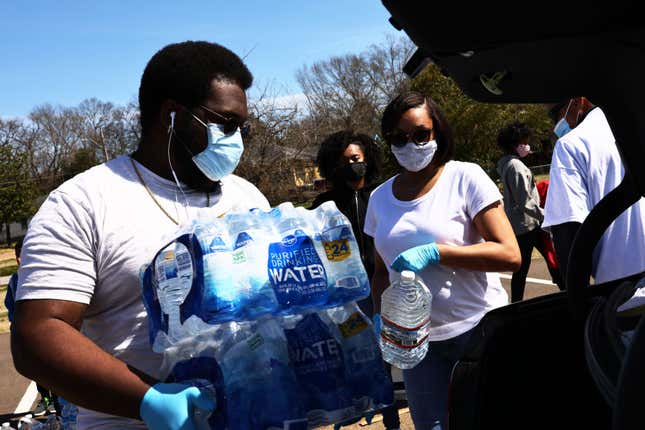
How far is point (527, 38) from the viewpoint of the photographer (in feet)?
3.17

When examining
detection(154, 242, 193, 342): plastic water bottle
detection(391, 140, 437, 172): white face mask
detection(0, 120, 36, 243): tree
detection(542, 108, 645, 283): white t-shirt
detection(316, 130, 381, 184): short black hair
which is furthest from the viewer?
detection(0, 120, 36, 243): tree

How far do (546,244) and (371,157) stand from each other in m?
2.70

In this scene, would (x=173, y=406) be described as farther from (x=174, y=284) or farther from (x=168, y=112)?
(x=168, y=112)

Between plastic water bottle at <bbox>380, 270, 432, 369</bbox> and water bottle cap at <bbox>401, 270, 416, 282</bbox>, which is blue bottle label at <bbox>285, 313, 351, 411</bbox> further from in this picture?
water bottle cap at <bbox>401, 270, 416, 282</bbox>

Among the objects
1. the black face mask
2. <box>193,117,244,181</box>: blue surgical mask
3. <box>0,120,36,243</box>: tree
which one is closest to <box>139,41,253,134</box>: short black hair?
<box>193,117,244,181</box>: blue surgical mask

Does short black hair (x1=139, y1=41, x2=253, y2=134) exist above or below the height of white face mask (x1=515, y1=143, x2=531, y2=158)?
below

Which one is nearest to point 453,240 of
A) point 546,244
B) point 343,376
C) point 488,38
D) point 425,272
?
point 425,272

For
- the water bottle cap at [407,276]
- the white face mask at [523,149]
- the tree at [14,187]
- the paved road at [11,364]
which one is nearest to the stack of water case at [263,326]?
the water bottle cap at [407,276]

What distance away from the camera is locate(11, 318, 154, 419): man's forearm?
1858 millimetres

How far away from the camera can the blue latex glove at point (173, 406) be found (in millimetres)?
1788

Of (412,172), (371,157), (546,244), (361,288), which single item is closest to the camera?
(361,288)

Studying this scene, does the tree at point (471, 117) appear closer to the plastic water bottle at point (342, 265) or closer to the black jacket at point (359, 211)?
the black jacket at point (359, 211)

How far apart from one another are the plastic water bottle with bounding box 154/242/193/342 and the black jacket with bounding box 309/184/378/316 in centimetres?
317

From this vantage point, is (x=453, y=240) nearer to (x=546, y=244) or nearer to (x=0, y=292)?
(x=546, y=244)
